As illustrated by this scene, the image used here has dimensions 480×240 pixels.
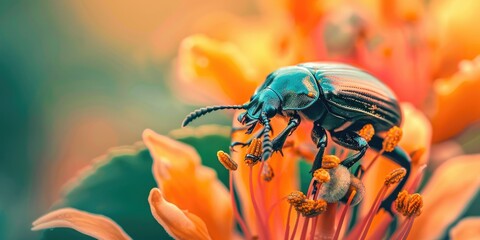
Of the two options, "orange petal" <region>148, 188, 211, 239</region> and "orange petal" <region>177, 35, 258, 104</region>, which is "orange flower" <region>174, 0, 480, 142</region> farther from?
"orange petal" <region>148, 188, 211, 239</region>

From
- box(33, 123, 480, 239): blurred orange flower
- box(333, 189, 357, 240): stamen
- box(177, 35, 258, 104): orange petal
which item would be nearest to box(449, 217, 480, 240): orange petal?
box(33, 123, 480, 239): blurred orange flower

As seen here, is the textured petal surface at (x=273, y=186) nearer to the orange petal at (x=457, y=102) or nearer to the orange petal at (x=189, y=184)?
the orange petal at (x=189, y=184)

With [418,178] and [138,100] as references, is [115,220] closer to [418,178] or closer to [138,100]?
[418,178]

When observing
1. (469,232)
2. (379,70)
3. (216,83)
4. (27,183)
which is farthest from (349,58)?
(27,183)

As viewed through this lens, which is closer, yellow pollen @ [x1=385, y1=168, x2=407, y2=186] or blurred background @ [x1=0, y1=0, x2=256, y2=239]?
yellow pollen @ [x1=385, y1=168, x2=407, y2=186]

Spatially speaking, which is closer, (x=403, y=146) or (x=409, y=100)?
(x=403, y=146)
